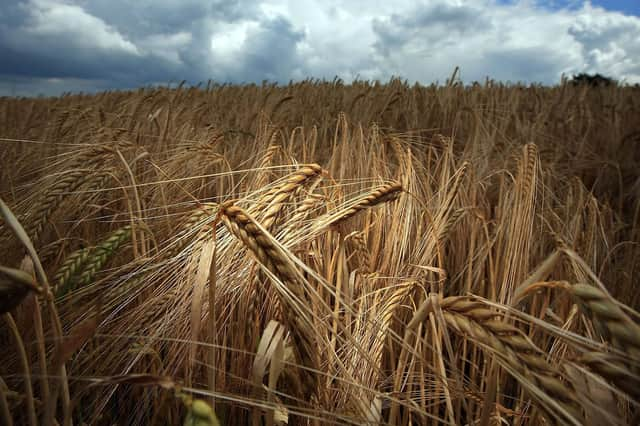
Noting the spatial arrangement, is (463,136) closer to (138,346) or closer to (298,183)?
(298,183)

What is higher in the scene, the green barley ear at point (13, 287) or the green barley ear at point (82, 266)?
the green barley ear at point (13, 287)

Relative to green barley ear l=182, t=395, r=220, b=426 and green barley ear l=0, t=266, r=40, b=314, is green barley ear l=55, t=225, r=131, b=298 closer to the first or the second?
green barley ear l=0, t=266, r=40, b=314

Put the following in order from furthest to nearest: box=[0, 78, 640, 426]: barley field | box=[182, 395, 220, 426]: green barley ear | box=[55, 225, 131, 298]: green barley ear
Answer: box=[55, 225, 131, 298]: green barley ear
box=[0, 78, 640, 426]: barley field
box=[182, 395, 220, 426]: green barley ear

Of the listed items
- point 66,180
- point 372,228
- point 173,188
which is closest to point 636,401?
point 372,228

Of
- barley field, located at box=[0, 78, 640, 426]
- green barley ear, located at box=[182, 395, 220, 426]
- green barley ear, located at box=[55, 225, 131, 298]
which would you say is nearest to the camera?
green barley ear, located at box=[182, 395, 220, 426]

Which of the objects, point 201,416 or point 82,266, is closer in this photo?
point 201,416

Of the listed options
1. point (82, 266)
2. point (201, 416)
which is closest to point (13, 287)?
point (201, 416)

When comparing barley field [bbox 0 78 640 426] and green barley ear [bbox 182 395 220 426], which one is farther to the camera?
barley field [bbox 0 78 640 426]

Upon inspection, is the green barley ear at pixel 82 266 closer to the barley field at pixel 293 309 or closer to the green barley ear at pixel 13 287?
the barley field at pixel 293 309

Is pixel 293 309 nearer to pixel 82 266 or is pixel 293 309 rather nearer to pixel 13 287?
pixel 13 287

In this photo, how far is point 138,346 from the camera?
0.89 meters

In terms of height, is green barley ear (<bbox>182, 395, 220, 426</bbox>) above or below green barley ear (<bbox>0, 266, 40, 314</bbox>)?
below

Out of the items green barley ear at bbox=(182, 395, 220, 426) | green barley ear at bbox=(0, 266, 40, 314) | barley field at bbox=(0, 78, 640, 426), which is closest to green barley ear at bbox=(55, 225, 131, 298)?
barley field at bbox=(0, 78, 640, 426)

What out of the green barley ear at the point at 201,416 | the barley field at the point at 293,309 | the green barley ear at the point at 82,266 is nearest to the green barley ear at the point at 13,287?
the barley field at the point at 293,309
